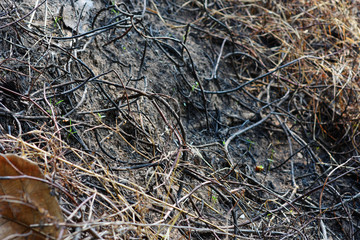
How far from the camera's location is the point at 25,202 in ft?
2.47

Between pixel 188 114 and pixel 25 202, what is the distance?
115cm

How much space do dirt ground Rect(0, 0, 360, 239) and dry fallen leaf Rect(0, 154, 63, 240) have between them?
0.05 m

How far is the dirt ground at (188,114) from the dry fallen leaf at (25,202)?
0.05m

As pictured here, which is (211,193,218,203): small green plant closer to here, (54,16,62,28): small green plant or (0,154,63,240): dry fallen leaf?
(0,154,63,240): dry fallen leaf

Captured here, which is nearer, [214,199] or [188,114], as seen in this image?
[214,199]

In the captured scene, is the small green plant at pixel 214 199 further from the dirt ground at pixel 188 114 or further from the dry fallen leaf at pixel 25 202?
the dry fallen leaf at pixel 25 202

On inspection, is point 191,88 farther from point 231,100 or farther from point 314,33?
point 314,33

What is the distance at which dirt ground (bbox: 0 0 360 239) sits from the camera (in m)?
1.15

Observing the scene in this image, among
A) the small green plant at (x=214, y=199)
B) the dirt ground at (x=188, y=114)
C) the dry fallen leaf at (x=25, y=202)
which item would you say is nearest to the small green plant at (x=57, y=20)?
the dirt ground at (x=188, y=114)

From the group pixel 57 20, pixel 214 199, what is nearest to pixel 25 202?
pixel 214 199

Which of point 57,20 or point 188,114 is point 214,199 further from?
point 57,20

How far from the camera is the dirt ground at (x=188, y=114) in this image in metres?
1.15

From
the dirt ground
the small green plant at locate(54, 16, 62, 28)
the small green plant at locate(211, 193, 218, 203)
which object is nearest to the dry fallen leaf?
the dirt ground

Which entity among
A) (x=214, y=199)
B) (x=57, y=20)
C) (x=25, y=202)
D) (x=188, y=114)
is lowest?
(x=214, y=199)
